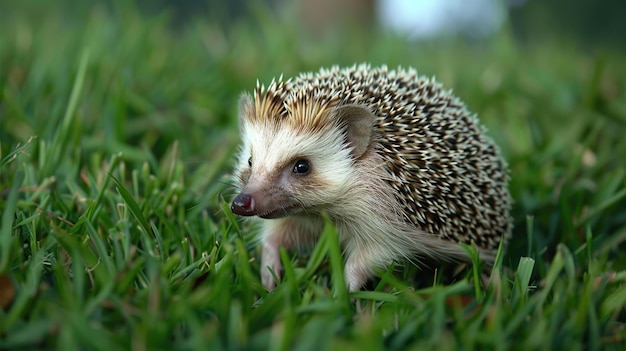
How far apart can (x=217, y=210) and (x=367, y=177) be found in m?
0.81

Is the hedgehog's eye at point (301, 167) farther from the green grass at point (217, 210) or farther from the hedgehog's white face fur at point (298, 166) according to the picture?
the green grass at point (217, 210)

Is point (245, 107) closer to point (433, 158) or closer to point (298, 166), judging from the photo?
point (298, 166)

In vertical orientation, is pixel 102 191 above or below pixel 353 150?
below

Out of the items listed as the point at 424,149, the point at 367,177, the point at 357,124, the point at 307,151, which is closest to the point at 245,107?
the point at 307,151

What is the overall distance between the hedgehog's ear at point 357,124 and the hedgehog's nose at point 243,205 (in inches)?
20.7

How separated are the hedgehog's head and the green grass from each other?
0.82 ft

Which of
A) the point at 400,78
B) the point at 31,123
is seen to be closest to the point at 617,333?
the point at 400,78

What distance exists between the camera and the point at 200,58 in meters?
5.21

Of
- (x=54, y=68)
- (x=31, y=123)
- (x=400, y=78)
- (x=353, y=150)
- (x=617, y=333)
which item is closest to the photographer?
(x=617, y=333)

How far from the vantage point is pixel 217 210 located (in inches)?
115

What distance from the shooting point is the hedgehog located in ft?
8.21

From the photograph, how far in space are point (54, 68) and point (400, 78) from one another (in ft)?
8.71

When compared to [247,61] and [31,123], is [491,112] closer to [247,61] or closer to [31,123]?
[247,61]

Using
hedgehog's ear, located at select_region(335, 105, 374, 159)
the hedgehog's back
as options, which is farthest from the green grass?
hedgehog's ear, located at select_region(335, 105, 374, 159)
